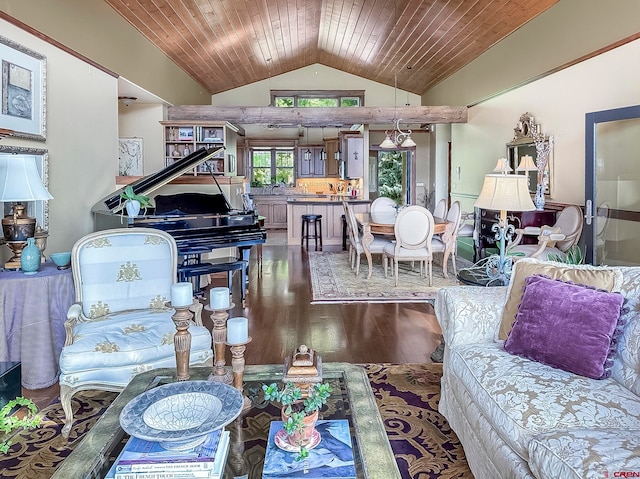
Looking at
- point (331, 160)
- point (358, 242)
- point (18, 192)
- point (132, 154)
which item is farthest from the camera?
point (331, 160)

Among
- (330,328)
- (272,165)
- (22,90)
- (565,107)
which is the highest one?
(272,165)

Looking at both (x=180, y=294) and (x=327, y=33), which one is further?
(x=327, y=33)

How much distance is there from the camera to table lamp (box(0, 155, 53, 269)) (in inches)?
117

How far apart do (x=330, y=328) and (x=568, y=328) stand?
7.87 ft

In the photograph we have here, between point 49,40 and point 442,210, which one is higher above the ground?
point 49,40

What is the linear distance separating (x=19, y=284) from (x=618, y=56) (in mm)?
5674

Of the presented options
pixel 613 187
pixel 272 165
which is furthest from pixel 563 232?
pixel 272 165

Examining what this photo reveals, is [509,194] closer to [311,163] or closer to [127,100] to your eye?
[127,100]

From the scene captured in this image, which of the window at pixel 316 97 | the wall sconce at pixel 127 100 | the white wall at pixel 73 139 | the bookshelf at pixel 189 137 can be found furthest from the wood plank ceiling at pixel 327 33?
the white wall at pixel 73 139

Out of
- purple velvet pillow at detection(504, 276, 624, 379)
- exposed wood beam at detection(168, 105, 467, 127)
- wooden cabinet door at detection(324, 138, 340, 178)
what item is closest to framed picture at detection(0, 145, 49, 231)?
purple velvet pillow at detection(504, 276, 624, 379)

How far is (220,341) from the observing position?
1.81m

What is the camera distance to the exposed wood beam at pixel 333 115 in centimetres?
891

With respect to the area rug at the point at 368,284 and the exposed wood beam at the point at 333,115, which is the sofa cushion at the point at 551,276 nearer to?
the area rug at the point at 368,284

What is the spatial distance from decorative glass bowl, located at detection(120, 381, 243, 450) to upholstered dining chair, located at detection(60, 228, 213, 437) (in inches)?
35.2
